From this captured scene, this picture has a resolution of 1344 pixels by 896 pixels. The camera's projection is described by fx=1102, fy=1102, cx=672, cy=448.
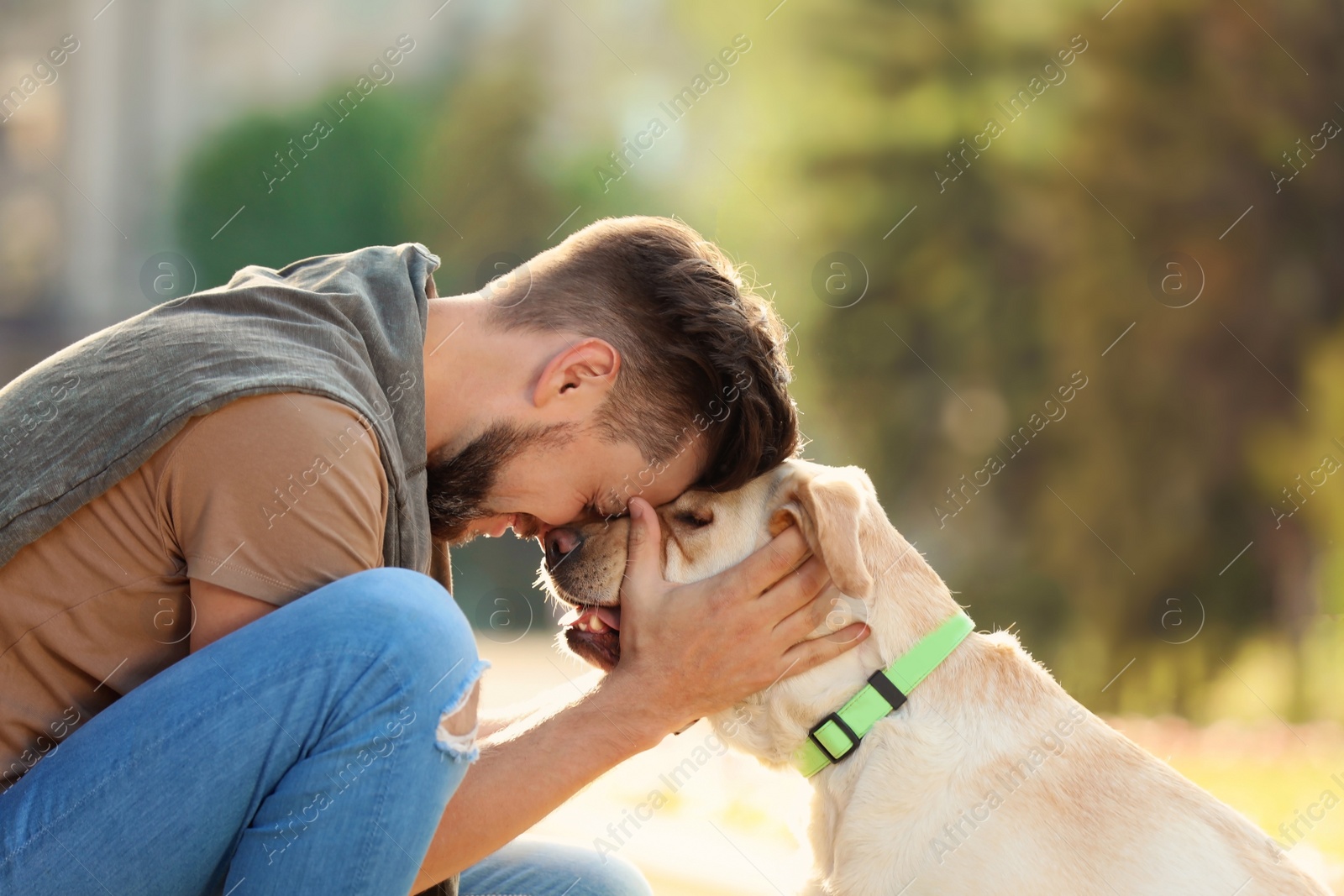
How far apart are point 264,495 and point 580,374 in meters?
0.94

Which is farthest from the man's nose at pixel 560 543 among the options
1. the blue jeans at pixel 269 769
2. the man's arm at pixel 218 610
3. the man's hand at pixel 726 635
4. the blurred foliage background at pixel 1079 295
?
the blurred foliage background at pixel 1079 295

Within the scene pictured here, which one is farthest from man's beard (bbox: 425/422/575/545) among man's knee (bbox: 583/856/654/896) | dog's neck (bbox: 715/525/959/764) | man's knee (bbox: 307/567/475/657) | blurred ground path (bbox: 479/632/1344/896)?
man's knee (bbox: 583/856/654/896)

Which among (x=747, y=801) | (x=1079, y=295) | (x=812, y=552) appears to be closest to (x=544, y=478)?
(x=812, y=552)

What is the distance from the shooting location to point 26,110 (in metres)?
23.8

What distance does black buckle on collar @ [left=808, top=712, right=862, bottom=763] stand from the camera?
2676 millimetres

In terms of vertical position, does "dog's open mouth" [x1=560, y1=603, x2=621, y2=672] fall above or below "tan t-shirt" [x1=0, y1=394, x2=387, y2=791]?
below

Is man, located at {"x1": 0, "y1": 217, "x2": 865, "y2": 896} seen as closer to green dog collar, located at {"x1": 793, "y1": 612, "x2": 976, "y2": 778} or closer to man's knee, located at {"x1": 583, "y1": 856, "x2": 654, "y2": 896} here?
green dog collar, located at {"x1": 793, "y1": 612, "x2": 976, "y2": 778}

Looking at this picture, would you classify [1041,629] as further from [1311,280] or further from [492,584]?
[492,584]

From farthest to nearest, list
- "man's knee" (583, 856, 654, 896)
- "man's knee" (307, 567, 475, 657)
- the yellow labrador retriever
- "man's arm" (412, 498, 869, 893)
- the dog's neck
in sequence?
"man's knee" (583, 856, 654, 896) < the dog's neck < the yellow labrador retriever < "man's arm" (412, 498, 869, 893) < "man's knee" (307, 567, 475, 657)

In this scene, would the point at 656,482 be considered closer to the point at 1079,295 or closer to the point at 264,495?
the point at 264,495

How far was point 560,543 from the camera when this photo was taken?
2.93 m

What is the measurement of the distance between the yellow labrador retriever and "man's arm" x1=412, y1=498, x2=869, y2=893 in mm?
77

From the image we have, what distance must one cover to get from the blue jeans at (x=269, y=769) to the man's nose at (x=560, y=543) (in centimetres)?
87

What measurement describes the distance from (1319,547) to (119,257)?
2371 centimetres
